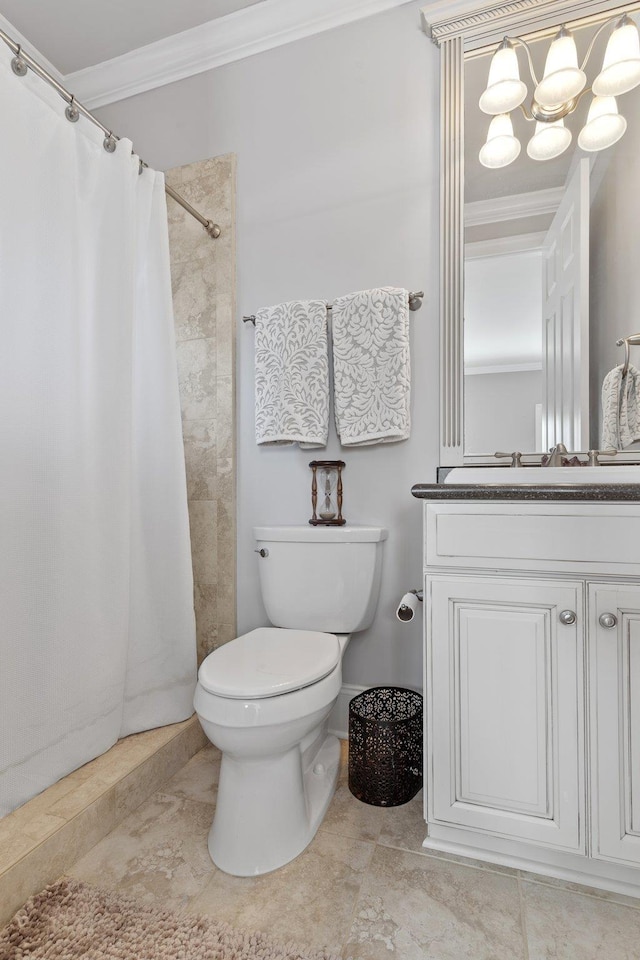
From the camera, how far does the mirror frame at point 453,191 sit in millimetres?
1553

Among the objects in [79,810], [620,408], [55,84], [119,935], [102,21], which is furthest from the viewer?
[102,21]

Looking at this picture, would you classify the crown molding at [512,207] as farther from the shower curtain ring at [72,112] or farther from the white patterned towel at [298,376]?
the shower curtain ring at [72,112]

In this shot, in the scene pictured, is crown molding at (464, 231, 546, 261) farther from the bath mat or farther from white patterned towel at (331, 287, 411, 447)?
the bath mat

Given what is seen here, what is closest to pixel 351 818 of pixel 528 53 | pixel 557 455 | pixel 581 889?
pixel 581 889

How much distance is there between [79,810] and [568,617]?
3.74 feet

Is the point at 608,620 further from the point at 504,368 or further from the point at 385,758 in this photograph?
the point at 504,368

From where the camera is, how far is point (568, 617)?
1028mm

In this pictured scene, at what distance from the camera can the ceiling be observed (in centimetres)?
181

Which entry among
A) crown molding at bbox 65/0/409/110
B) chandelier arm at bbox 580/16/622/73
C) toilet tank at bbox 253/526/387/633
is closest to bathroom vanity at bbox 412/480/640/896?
toilet tank at bbox 253/526/387/633

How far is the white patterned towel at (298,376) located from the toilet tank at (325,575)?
1.08 feet

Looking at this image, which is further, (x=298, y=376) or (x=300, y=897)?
(x=298, y=376)

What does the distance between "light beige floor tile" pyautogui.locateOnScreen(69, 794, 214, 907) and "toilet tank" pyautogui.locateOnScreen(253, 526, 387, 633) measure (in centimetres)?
56

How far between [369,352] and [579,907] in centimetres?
142

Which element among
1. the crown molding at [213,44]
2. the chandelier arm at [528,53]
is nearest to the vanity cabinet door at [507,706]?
the chandelier arm at [528,53]
